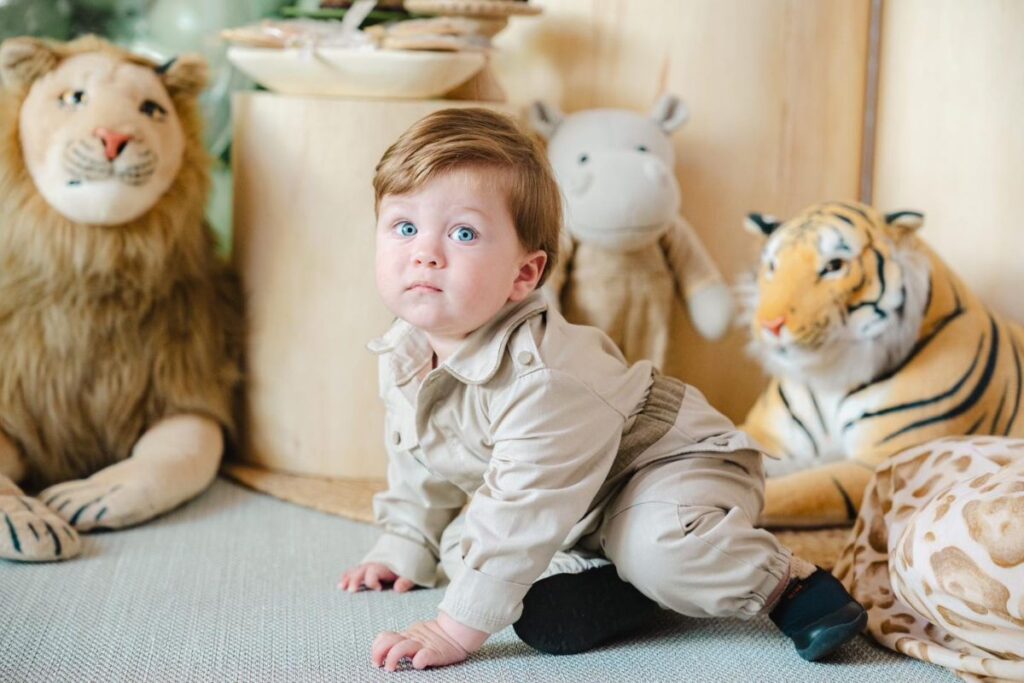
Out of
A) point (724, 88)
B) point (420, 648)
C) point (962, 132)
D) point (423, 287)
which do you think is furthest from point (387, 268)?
point (962, 132)

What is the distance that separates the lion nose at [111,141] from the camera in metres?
1.40

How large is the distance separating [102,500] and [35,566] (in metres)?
0.13

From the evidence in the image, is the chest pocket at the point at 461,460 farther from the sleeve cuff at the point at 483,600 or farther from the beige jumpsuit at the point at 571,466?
the sleeve cuff at the point at 483,600

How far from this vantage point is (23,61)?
1.43 m

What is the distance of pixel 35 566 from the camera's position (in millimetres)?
1225

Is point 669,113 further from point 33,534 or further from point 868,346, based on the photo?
point 33,534

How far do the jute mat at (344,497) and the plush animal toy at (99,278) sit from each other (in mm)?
81

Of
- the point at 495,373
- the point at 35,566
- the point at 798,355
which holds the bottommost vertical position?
the point at 35,566

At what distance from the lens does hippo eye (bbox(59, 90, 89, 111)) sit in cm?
143

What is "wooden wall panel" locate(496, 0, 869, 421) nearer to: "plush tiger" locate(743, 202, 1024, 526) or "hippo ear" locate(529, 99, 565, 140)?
"hippo ear" locate(529, 99, 565, 140)

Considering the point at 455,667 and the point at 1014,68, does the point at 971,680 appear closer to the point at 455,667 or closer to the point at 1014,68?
the point at 455,667

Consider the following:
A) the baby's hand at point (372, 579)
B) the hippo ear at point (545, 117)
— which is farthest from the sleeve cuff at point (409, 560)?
the hippo ear at point (545, 117)

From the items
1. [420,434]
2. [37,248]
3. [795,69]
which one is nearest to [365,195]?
[37,248]

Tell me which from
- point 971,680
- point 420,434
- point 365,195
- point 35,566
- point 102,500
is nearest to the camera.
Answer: point 971,680
